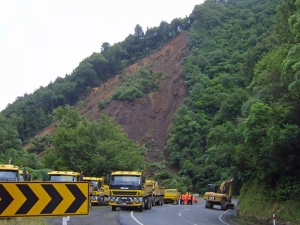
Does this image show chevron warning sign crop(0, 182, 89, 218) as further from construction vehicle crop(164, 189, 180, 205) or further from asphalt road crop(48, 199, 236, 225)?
→ construction vehicle crop(164, 189, 180, 205)

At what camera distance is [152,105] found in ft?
274

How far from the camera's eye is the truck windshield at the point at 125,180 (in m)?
26.0

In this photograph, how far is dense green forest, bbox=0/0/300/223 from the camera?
73.3 ft

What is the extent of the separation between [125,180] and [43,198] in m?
21.2

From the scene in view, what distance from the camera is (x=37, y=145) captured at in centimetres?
7619

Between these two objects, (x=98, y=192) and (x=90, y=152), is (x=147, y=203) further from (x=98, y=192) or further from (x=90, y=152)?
(x=90, y=152)

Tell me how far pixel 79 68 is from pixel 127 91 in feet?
76.2

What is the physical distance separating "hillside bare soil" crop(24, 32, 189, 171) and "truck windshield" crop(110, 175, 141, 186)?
4293 centimetres

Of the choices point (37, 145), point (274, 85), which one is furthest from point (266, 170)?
point (37, 145)

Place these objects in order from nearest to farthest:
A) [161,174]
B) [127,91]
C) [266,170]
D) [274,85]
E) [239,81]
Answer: [274,85] < [266,170] < [161,174] < [239,81] < [127,91]

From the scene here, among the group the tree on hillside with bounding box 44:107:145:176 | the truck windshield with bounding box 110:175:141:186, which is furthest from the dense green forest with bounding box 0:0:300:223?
the truck windshield with bounding box 110:175:141:186

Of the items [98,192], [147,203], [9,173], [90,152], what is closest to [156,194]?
[98,192]

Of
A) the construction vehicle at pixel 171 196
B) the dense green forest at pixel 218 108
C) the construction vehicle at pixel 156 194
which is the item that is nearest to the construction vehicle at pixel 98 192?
the construction vehicle at pixel 156 194

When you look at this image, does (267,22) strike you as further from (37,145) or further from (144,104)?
(37,145)
